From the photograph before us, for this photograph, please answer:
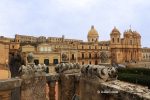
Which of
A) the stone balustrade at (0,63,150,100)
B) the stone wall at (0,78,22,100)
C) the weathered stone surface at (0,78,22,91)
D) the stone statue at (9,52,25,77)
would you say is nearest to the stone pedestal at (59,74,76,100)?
the stone balustrade at (0,63,150,100)

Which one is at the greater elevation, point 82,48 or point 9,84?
point 82,48

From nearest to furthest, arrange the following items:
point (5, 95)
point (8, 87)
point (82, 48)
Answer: point (5, 95) → point (8, 87) → point (82, 48)

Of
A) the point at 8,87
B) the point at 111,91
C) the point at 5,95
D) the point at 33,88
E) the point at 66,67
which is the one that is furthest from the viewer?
the point at 66,67

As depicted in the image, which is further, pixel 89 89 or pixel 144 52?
pixel 144 52

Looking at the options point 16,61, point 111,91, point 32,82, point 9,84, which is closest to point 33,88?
point 32,82

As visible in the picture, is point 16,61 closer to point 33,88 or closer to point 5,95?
point 33,88

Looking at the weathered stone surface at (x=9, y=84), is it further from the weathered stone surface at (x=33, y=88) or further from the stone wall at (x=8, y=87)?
the weathered stone surface at (x=33, y=88)

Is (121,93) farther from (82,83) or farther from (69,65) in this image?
(69,65)

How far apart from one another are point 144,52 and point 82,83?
87.8m

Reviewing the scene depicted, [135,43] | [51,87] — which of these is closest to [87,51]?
[135,43]

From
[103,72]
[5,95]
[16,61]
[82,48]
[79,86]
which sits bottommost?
[5,95]

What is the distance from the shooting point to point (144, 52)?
3625 inches

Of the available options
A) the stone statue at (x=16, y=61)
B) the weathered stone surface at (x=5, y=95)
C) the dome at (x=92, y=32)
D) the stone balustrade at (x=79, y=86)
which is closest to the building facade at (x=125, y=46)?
the dome at (x=92, y=32)

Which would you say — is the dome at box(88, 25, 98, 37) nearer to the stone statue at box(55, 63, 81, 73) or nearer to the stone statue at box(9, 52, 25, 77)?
the stone statue at box(9, 52, 25, 77)
